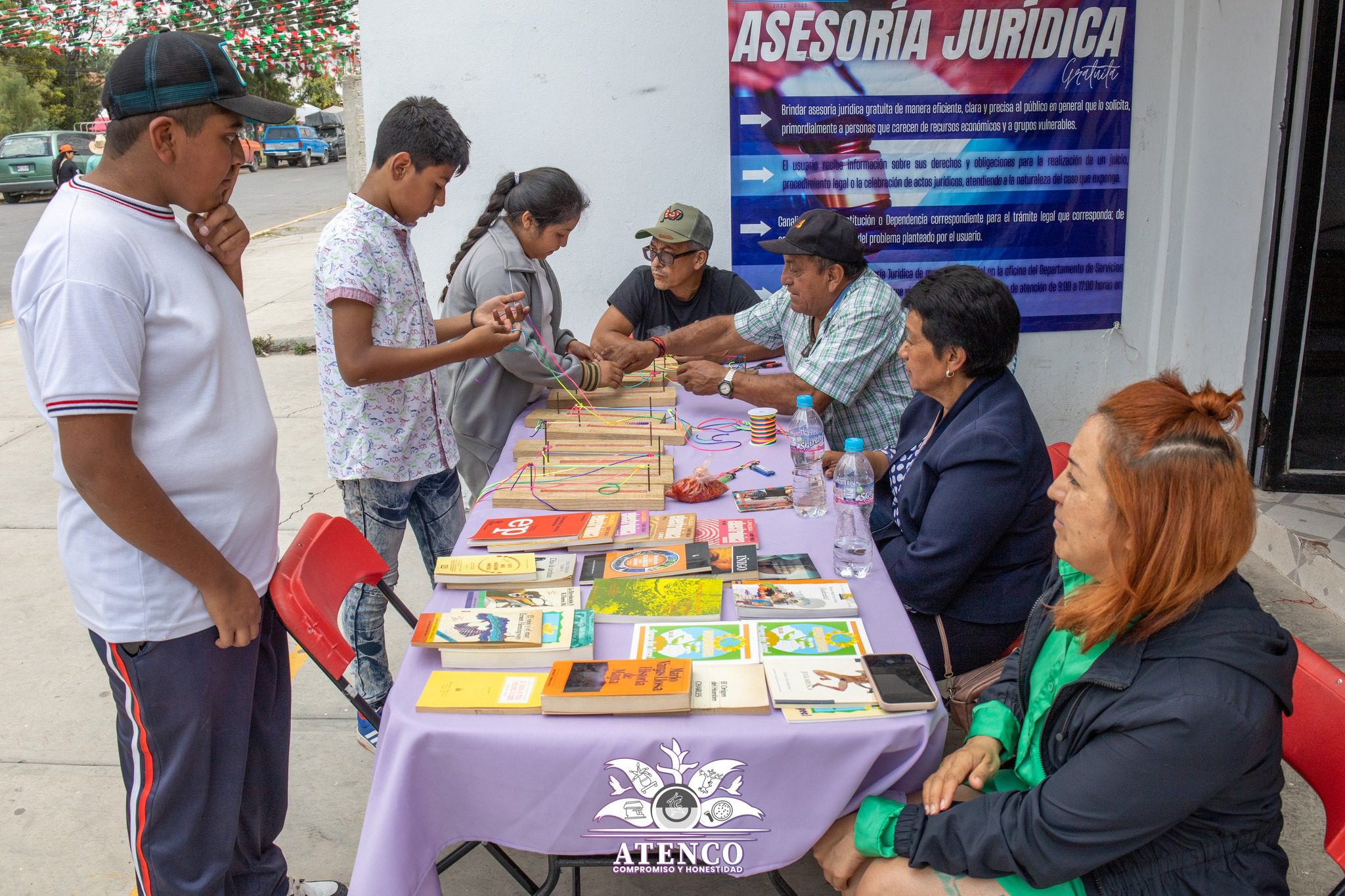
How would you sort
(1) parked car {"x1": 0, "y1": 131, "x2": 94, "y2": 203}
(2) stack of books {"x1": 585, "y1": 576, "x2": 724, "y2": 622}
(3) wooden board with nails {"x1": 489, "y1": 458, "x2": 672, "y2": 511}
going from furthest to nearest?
(1) parked car {"x1": 0, "y1": 131, "x2": 94, "y2": 203} → (3) wooden board with nails {"x1": 489, "y1": 458, "x2": 672, "y2": 511} → (2) stack of books {"x1": 585, "y1": 576, "x2": 724, "y2": 622}

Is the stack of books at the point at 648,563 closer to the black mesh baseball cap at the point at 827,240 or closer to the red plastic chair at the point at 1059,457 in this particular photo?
the red plastic chair at the point at 1059,457

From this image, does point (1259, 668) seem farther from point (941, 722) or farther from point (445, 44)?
point (445, 44)

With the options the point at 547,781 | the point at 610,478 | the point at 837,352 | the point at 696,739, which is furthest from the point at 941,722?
the point at 837,352

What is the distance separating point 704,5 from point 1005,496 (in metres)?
3.33

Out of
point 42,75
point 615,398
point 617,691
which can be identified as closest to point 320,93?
point 42,75

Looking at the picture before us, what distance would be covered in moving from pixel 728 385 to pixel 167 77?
226 centimetres

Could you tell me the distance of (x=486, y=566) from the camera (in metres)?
2.13

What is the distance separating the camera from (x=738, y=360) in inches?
163

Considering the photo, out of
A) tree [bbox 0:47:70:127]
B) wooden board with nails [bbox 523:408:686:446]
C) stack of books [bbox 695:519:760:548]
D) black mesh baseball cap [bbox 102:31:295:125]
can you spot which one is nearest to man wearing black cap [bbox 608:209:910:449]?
wooden board with nails [bbox 523:408:686:446]

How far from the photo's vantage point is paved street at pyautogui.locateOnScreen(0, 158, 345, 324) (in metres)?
13.2

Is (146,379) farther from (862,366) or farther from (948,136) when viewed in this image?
(948,136)

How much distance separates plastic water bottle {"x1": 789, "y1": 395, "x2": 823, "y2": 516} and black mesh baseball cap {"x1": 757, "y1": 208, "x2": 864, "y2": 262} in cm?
53

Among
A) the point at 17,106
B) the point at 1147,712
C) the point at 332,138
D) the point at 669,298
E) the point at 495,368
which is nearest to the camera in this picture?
the point at 1147,712

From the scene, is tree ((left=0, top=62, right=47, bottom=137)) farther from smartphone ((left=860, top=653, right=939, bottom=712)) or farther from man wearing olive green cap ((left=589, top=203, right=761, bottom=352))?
smartphone ((left=860, top=653, right=939, bottom=712))
